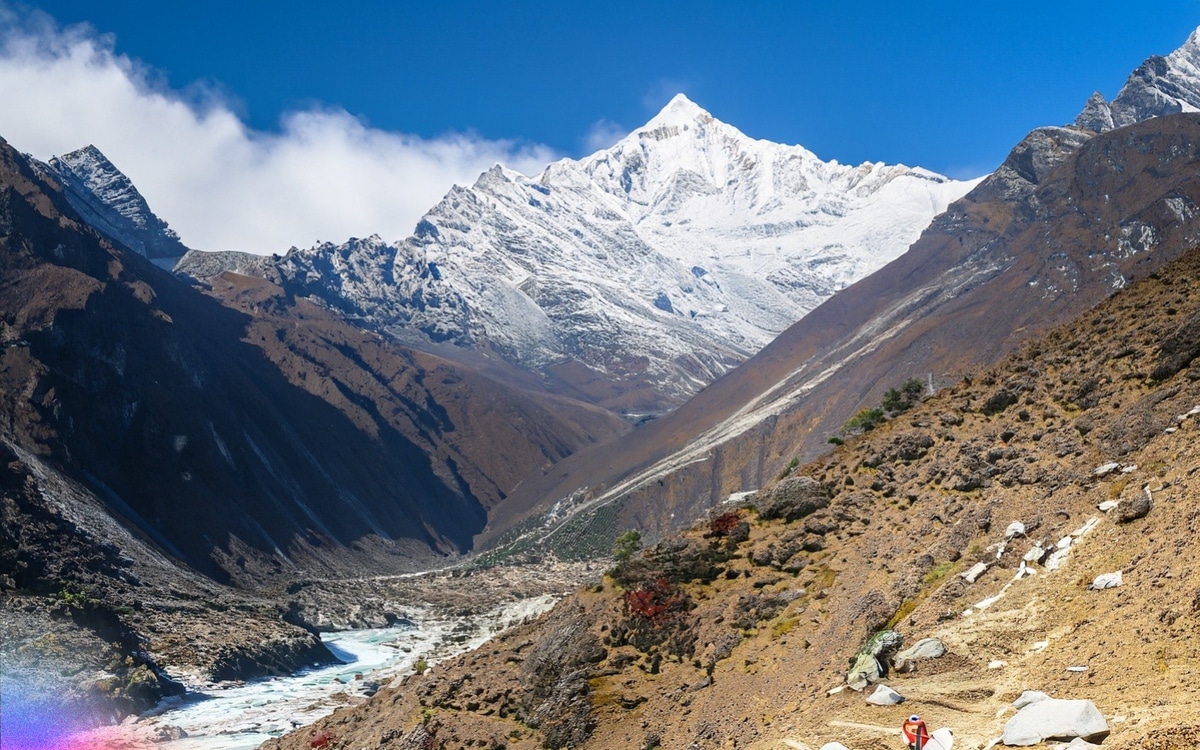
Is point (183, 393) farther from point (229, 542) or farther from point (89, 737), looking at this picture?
point (89, 737)

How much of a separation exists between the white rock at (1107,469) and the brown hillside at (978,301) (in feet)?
288

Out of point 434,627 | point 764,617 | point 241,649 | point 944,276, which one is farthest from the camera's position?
point 944,276

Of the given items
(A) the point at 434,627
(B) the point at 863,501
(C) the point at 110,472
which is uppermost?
(C) the point at 110,472

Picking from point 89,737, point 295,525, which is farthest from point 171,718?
point 295,525

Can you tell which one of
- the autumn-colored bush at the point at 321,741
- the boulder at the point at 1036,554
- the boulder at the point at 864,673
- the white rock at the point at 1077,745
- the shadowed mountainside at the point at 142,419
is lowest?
the autumn-colored bush at the point at 321,741

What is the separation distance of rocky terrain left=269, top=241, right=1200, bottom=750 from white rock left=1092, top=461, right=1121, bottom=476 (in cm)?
8

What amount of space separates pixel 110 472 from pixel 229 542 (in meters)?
18.6

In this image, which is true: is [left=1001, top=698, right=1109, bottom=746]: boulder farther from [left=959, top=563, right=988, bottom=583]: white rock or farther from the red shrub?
the red shrub

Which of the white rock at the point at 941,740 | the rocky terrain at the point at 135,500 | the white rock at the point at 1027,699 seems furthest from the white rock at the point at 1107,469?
the rocky terrain at the point at 135,500

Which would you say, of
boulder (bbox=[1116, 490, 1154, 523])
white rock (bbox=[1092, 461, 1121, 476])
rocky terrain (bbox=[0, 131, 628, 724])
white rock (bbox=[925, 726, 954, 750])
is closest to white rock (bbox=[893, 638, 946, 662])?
white rock (bbox=[925, 726, 954, 750])

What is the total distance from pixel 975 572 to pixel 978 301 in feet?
423

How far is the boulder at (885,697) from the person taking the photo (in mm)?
19266

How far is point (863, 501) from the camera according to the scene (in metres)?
31.9

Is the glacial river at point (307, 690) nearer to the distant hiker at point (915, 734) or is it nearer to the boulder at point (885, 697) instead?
the boulder at point (885, 697)
